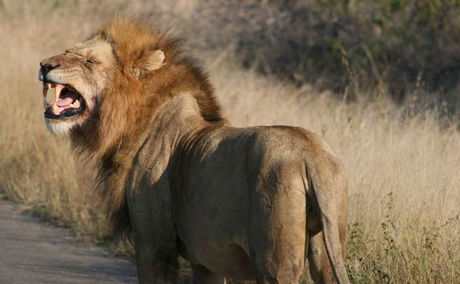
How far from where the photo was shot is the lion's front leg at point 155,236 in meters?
5.82

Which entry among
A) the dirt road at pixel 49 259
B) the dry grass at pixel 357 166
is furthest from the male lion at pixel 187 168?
the dirt road at pixel 49 259

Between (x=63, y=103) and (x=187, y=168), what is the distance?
1.05 meters

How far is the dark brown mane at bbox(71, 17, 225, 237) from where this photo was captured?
20.3ft

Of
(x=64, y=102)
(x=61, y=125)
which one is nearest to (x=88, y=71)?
(x=64, y=102)

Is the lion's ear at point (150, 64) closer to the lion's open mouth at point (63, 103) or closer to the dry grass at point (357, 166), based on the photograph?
the lion's open mouth at point (63, 103)

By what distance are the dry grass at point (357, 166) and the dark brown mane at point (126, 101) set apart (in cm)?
147

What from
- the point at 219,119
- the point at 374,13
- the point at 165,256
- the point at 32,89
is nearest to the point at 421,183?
the point at 219,119

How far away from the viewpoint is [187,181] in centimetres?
566

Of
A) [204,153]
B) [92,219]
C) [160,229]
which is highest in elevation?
[204,153]

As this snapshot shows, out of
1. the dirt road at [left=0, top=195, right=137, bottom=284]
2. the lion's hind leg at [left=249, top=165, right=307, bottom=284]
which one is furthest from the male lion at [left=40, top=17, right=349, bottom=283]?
the dirt road at [left=0, top=195, right=137, bottom=284]

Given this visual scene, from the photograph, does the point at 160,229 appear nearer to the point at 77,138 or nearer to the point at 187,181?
the point at 187,181

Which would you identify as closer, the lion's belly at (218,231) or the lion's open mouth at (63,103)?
the lion's belly at (218,231)

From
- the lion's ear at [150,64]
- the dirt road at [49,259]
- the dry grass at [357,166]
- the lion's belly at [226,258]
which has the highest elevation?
the lion's ear at [150,64]

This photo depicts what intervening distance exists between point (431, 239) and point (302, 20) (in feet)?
42.5
